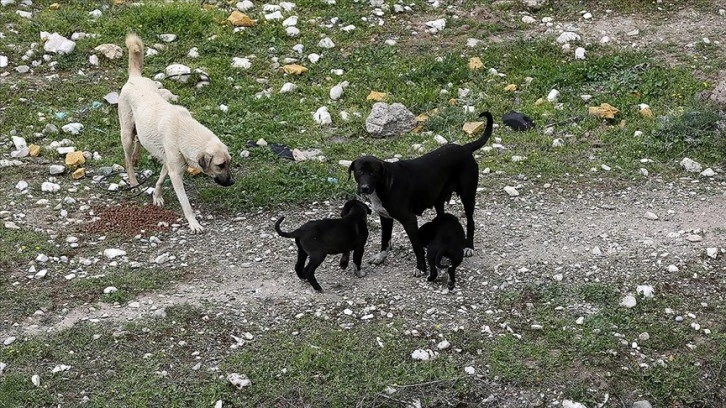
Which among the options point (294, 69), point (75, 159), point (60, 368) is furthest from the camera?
point (294, 69)

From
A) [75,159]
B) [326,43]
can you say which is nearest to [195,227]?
[75,159]

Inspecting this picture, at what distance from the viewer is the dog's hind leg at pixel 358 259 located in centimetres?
755

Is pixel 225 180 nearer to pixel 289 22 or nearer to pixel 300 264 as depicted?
pixel 300 264

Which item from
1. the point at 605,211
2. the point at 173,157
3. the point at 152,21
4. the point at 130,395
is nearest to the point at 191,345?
the point at 130,395

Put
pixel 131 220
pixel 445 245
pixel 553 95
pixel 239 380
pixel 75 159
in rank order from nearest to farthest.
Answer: pixel 239 380 < pixel 445 245 < pixel 131 220 < pixel 75 159 < pixel 553 95

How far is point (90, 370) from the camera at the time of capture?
6434 millimetres

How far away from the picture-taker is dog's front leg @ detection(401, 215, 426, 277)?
746 centimetres

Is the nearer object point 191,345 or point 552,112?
point 191,345

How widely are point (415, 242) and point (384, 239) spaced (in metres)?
0.44

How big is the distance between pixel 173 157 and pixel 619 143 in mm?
4858

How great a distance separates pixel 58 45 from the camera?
40.0 feet

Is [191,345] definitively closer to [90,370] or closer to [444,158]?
[90,370]

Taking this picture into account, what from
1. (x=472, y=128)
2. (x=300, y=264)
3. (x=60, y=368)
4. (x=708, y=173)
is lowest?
(x=708, y=173)

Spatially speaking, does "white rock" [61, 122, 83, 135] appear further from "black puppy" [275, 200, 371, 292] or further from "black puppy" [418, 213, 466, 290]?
"black puppy" [418, 213, 466, 290]
